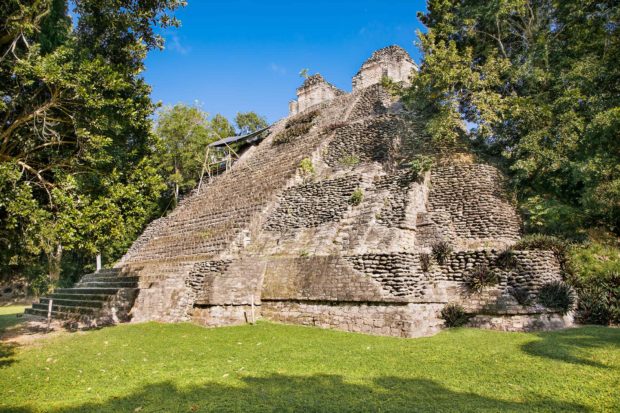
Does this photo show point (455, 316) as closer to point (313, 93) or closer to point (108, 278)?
point (108, 278)

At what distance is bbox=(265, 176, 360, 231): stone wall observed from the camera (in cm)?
1170

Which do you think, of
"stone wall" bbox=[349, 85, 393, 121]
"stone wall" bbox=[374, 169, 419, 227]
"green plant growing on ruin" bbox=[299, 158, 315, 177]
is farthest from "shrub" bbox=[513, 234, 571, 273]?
"stone wall" bbox=[349, 85, 393, 121]

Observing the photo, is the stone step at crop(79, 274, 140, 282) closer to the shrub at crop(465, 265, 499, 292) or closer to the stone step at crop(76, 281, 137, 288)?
the stone step at crop(76, 281, 137, 288)

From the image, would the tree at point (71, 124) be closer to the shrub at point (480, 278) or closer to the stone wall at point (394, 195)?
the stone wall at point (394, 195)

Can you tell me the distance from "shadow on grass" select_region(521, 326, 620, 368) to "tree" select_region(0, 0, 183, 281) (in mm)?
7583

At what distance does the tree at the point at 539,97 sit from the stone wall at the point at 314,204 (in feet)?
11.7

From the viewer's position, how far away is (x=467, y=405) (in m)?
4.08

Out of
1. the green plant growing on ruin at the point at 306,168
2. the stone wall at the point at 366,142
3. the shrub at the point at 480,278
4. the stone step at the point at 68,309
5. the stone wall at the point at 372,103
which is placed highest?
the stone wall at the point at 372,103

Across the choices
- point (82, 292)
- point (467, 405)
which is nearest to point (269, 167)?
point (82, 292)

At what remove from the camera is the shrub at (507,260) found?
8586 millimetres

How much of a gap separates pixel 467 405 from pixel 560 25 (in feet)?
49.5

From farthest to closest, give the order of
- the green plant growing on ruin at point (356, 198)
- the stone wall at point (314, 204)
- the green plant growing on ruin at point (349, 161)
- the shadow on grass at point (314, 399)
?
the green plant growing on ruin at point (349, 161) < the stone wall at point (314, 204) < the green plant growing on ruin at point (356, 198) < the shadow on grass at point (314, 399)

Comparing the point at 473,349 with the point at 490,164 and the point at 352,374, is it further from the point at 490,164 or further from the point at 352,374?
the point at 490,164

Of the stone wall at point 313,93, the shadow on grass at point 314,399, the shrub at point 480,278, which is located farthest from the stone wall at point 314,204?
the stone wall at point 313,93
